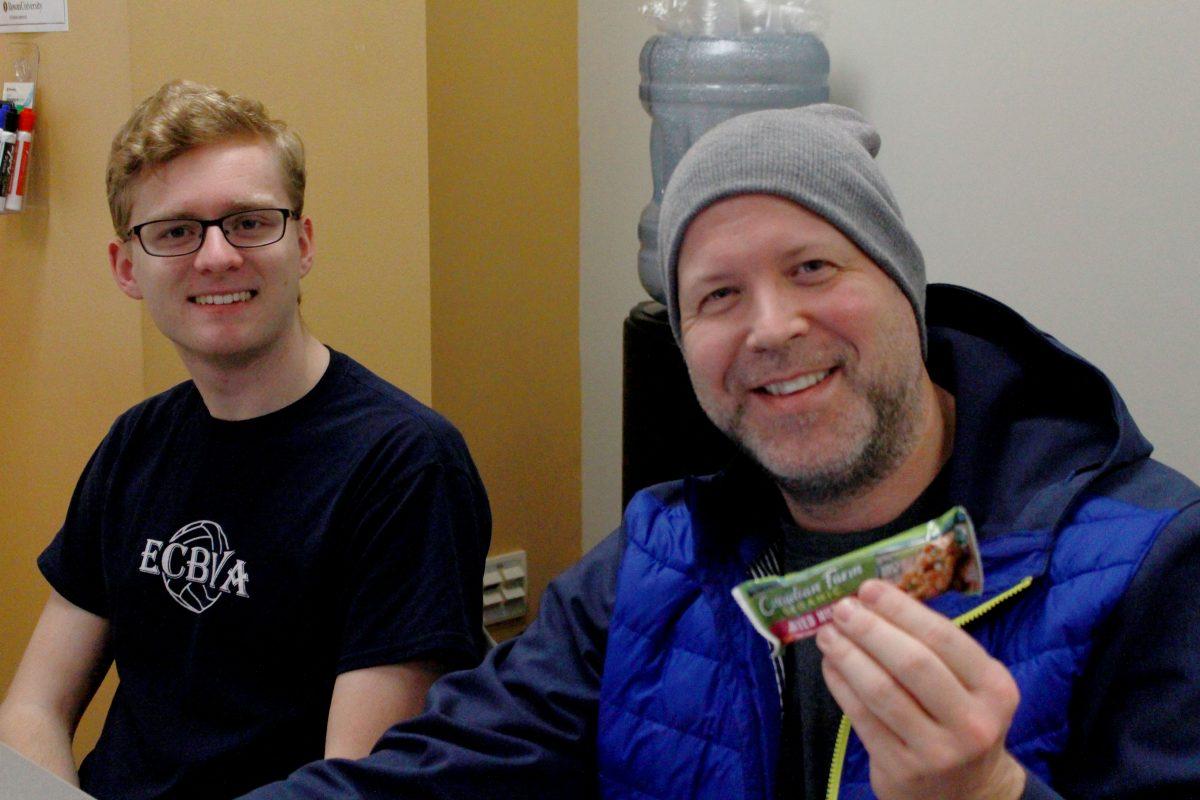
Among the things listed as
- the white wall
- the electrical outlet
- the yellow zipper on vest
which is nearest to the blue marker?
the electrical outlet

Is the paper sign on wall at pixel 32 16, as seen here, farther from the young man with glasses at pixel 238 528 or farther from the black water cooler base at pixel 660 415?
the black water cooler base at pixel 660 415

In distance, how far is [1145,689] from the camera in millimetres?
1011

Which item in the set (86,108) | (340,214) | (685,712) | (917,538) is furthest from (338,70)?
(917,538)

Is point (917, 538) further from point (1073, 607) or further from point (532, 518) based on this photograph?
point (532, 518)

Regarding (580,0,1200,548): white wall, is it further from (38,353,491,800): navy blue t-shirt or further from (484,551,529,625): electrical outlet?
(484,551,529,625): electrical outlet

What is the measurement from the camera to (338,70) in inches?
96.3

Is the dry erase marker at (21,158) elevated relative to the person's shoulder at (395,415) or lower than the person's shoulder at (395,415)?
elevated

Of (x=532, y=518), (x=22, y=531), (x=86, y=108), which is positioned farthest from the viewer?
(x=532, y=518)

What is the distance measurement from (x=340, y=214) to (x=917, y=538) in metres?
1.81

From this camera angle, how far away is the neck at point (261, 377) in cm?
167

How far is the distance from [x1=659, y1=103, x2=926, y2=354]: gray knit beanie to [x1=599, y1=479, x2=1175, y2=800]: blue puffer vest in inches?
11.3

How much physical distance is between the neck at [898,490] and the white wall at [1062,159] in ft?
2.91

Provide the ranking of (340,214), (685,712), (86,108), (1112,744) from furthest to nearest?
(340,214) → (86,108) → (685,712) → (1112,744)

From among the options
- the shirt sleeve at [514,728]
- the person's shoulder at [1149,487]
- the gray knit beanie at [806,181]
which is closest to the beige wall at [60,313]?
the shirt sleeve at [514,728]
